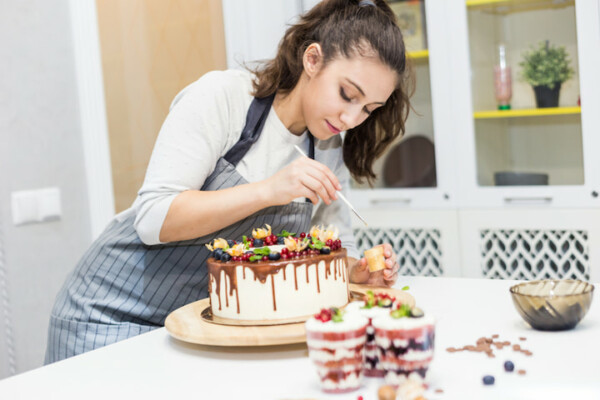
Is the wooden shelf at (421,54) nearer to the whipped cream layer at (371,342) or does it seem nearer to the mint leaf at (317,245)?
the mint leaf at (317,245)

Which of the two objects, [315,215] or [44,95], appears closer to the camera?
[315,215]

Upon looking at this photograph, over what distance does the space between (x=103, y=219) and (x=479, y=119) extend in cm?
143

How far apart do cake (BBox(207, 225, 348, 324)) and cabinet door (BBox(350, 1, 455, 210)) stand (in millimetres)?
1506

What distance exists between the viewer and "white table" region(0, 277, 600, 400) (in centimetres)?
89

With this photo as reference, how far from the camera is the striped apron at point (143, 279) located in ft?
4.81

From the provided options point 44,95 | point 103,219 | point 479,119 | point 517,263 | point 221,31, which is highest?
point 221,31

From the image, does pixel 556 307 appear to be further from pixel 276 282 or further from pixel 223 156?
pixel 223 156

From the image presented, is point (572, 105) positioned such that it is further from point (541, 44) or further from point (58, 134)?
point (58, 134)

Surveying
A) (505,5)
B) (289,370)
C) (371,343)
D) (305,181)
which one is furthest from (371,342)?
(505,5)

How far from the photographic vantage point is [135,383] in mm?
999

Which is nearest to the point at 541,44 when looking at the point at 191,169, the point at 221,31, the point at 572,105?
the point at 572,105

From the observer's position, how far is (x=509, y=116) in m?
2.63

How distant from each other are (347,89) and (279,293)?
0.49m

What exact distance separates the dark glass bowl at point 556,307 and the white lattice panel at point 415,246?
161 centimetres
